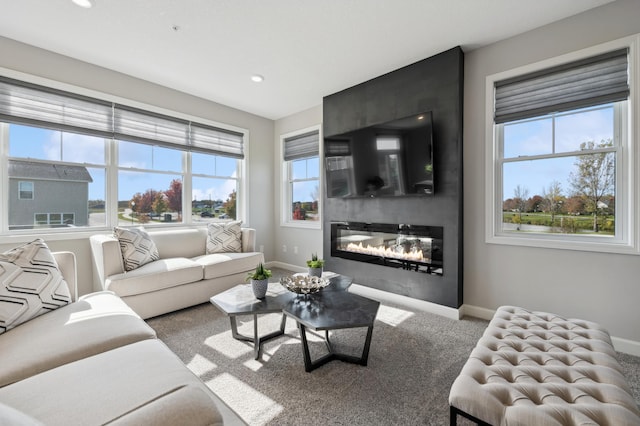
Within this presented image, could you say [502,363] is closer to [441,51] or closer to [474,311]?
[474,311]

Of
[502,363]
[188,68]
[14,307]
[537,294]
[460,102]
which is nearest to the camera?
[502,363]

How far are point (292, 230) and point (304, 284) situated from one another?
2.58 meters

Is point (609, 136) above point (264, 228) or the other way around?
above

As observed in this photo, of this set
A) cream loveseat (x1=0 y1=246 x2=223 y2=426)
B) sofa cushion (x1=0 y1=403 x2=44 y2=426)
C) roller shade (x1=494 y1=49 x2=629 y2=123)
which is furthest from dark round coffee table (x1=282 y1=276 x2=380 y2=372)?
roller shade (x1=494 y1=49 x2=629 y2=123)

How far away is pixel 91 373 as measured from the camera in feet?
3.35

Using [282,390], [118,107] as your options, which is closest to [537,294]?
[282,390]

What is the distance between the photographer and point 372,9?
222 cm

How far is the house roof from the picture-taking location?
108 inches

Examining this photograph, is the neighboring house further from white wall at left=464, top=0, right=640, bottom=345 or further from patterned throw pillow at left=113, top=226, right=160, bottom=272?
white wall at left=464, top=0, right=640, bottom=345

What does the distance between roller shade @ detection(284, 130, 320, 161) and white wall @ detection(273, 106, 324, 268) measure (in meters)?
0.14

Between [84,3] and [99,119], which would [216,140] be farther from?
[84,3]

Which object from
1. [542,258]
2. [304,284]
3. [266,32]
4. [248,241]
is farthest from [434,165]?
[248,241]

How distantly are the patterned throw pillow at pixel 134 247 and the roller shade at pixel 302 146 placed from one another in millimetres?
2499

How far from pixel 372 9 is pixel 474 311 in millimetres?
2935
